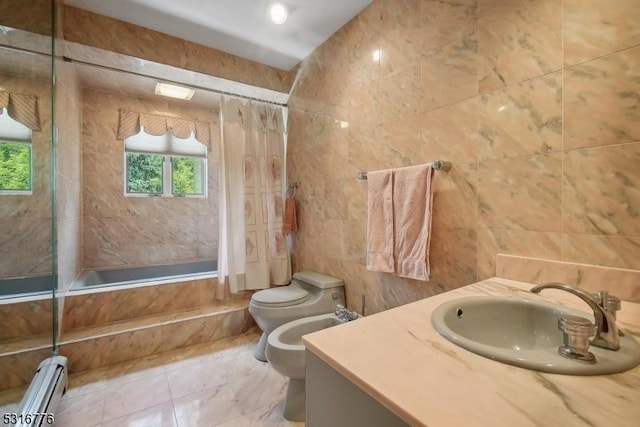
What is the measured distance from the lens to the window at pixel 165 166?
3.11 meters

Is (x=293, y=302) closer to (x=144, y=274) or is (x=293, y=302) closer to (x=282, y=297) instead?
(x=282, y=297)

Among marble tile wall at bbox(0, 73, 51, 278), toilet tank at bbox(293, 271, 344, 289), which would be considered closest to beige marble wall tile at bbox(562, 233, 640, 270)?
toilet tank at bbox(293, 271, 344, 289)

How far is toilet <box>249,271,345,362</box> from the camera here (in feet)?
6.28

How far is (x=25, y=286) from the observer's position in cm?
153

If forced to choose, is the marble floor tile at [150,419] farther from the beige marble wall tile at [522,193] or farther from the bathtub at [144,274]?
the beige marble wall tile at [522,193]

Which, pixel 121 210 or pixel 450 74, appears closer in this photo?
pixel 450 74

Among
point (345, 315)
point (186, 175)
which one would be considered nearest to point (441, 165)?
point (345, 315)

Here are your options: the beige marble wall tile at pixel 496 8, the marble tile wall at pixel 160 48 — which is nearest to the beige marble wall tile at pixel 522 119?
the beige marble wall tile at pixel 496 8

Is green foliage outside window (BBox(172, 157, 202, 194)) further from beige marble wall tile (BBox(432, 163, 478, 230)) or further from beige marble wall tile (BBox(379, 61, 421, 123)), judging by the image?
beige marble wall tile (BBox(432, 163, 478, 230))

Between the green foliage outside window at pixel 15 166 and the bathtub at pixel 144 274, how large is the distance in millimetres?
1122

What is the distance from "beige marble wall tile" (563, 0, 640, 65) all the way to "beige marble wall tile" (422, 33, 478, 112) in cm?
33

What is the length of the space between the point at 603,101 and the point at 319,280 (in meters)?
1.75

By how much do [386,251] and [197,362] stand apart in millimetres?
Answer: 1604

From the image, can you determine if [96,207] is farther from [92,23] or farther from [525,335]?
[525,335]
